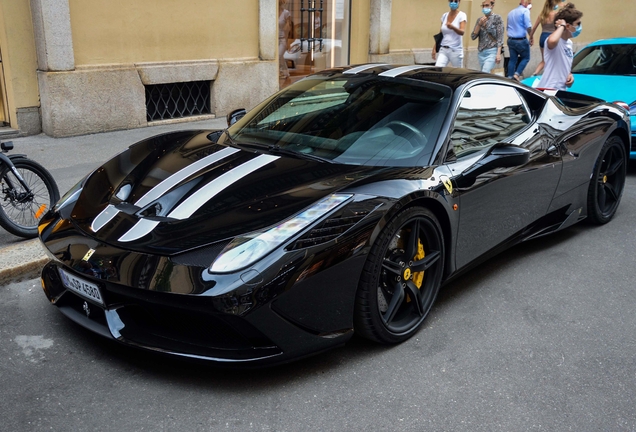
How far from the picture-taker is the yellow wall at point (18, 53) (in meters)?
7.41

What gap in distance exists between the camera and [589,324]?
3.90 m

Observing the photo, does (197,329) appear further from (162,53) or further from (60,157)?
(162,53)

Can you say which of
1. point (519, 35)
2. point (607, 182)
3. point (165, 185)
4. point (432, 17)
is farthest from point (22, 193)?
point (432, 17)

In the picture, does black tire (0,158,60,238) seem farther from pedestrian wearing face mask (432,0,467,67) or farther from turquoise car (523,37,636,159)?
pedestrian wearing face mask (432,0,467,67)

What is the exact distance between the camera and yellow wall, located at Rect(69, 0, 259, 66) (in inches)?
311

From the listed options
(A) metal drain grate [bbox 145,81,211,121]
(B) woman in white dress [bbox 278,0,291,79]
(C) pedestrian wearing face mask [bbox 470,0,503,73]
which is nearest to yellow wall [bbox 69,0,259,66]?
(A) metal drain grate [bbox 145,81,211,121]

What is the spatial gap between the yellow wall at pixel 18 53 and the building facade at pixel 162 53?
11 millimetres

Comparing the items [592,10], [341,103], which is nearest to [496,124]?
[341,103]

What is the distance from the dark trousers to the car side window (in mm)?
7283

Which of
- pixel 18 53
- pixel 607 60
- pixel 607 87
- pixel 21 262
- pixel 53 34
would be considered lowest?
pixel 21 262

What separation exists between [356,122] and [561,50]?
15.0ft

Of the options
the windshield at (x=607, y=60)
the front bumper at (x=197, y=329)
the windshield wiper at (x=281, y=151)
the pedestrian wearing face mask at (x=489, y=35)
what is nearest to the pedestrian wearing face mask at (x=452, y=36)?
the pedestrian wearing face mask at (x=489, y=35)

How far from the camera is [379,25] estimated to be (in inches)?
465

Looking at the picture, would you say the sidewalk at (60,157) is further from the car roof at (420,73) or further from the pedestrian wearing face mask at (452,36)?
the pedestrian wearing face mask at (452,36)
